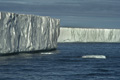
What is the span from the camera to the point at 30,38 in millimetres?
42281

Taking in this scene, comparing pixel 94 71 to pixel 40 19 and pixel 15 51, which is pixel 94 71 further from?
pixel 40 19

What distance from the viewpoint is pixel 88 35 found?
83.2m

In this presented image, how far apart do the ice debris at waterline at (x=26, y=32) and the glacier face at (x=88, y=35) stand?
29.6m

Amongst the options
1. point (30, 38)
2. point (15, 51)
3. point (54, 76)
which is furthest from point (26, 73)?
point (30, 38)

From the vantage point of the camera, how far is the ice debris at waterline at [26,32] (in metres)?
36.5

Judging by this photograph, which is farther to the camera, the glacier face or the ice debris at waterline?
the glacier face

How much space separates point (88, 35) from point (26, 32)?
42.6 meters

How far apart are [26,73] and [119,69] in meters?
6.35

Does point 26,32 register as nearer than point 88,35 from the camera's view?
Yes

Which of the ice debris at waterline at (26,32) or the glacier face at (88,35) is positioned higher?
the ice debris at waterline at (26,32)

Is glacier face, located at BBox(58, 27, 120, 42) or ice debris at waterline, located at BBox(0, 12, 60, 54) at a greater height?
ice debris at waterline, located at BBox(0, 12, 60, 54)

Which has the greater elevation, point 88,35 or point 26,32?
point 26,32

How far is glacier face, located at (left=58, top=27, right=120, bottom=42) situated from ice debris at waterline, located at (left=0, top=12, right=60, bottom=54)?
2962 centimetres

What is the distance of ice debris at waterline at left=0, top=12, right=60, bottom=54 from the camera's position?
36469 mm
